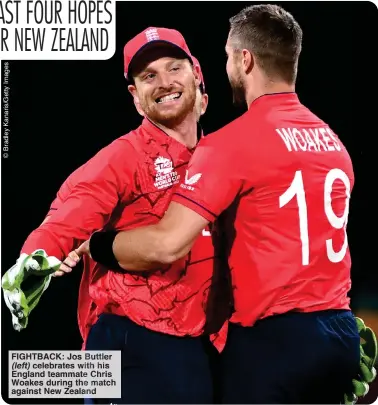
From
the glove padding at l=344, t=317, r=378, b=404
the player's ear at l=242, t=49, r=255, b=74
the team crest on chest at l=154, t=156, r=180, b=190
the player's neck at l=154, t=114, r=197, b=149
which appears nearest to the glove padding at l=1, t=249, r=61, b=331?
the team crest on chest at l=154, t=156, r=180, b=190

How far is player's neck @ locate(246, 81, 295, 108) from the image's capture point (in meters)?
2.46

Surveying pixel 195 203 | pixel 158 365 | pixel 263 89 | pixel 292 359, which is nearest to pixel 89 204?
pixel 195 203

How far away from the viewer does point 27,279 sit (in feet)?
8.13

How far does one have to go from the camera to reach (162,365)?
2.55 m

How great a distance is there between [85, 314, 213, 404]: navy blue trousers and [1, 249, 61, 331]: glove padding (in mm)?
294

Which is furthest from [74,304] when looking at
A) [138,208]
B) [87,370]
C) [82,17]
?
[82,17]

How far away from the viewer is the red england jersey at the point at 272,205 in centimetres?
230

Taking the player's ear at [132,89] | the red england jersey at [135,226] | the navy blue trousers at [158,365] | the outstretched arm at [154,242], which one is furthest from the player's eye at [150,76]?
the navy blue trousers at [158,365]

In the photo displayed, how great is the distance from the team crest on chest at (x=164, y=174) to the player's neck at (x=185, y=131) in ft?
0.40

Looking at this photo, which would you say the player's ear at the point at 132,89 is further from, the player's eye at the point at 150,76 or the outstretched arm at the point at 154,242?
the outstretched arm at the point at 154,242

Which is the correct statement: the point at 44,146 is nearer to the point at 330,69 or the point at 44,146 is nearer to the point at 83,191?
the point at 83,191

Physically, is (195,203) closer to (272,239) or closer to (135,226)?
(272,239)

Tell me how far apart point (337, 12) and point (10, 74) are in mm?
1413

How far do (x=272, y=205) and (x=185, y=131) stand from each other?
60 cm
